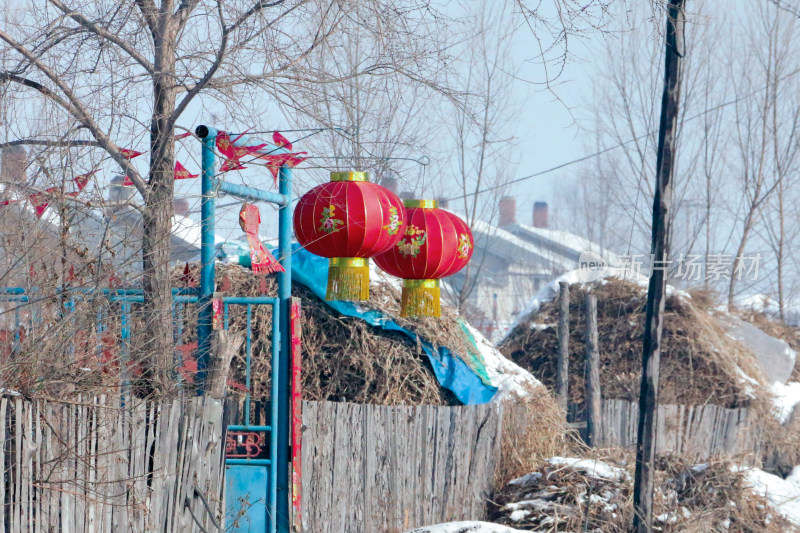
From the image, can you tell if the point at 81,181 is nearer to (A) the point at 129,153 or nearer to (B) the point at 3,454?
(A) the point at 129,153

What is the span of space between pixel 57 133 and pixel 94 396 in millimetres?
1683

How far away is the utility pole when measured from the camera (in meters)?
7.57

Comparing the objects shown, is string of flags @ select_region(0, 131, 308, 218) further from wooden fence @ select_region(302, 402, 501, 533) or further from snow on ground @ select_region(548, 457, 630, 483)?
snow on ground @ select_region(548, 457, 630, 483)

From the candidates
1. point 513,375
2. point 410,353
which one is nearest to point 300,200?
point 410,353

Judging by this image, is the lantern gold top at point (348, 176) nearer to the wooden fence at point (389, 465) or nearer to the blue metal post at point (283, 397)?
the blue metal post at point (283, 397)

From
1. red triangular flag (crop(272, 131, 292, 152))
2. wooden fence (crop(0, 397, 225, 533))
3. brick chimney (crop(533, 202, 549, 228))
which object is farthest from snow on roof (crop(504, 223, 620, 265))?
wooden fence (crop(0, 397, 225, 533))

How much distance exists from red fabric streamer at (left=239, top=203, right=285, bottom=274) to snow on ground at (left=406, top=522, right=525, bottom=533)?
8.35 feet

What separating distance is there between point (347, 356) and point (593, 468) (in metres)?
2.75

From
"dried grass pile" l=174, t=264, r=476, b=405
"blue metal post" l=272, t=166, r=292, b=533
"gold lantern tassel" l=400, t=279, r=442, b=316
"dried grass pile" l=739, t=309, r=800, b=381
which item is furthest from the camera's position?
"dried grass pile" l=739, t=309, r=800, b=381

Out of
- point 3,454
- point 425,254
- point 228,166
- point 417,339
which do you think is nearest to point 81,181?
point 228,166

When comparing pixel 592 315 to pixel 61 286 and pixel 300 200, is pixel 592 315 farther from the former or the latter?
pixel 61 286

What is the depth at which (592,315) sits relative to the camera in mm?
12805

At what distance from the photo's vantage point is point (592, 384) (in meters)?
12.6

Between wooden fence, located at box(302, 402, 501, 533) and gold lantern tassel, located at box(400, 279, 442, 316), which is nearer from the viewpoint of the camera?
gold lantern tassel, located at box(400, 279, 442, 316)
